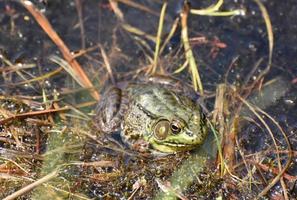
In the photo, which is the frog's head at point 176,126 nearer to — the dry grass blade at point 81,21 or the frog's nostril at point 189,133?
the frog's nostril at point 189,133

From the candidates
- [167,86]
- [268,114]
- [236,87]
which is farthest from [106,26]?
[268,114]

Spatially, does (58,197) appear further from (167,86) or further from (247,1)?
(247,1)

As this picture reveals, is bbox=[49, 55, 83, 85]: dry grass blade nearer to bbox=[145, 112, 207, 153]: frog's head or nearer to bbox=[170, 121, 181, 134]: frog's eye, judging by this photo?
bbox=[145, 112, 207, 153]: frog's head

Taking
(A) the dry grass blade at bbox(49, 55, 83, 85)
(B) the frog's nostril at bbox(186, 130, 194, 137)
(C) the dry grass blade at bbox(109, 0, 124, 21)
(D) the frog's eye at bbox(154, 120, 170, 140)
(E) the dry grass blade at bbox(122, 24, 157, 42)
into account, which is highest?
(C) the dry grass blade at bbox(109, 0, 124, 21)

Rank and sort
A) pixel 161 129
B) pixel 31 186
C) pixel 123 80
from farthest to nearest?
pixel 123 80
pixel 161 129
pixel 31 186

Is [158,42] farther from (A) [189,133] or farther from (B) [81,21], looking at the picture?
(A) [189,133]

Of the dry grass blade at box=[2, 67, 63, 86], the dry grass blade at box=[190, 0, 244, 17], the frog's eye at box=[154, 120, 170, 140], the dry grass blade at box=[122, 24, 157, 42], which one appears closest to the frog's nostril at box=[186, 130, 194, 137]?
the frog's eye at box=[154, 120, 170, 140]

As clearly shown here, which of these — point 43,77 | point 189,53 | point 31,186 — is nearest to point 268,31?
point 189,53
